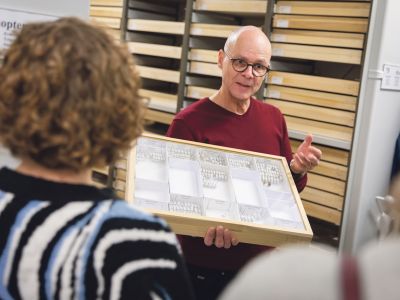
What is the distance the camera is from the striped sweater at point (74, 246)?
83 cm

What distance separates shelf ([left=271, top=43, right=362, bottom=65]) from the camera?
3029 mm

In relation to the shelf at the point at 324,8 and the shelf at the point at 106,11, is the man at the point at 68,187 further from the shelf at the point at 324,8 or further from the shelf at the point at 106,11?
the shelf at the point at 106,11

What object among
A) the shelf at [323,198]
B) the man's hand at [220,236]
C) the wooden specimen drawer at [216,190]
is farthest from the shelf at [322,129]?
the man's hand at [220,236]

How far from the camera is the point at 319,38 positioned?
3.15 meters

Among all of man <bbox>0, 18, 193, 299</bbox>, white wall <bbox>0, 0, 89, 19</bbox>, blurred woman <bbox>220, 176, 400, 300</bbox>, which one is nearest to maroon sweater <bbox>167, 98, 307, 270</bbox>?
white wall <bbox>0, 0, 89, 19</bbox>

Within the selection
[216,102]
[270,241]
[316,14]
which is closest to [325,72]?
[316,14]

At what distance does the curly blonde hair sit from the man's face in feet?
Result: 3.81

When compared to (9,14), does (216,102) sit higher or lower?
lower

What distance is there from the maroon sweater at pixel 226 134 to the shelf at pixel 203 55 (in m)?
1.62

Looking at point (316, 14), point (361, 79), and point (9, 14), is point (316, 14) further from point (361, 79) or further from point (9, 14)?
point (9, 14)

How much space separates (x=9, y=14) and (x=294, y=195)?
1.19 metres

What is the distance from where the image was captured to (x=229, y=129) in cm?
199

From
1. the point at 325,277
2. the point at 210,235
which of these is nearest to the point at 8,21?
the point at 210,235

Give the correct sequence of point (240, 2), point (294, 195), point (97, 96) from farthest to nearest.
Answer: point (240, 2), point (294, 195), point (97, 96)
